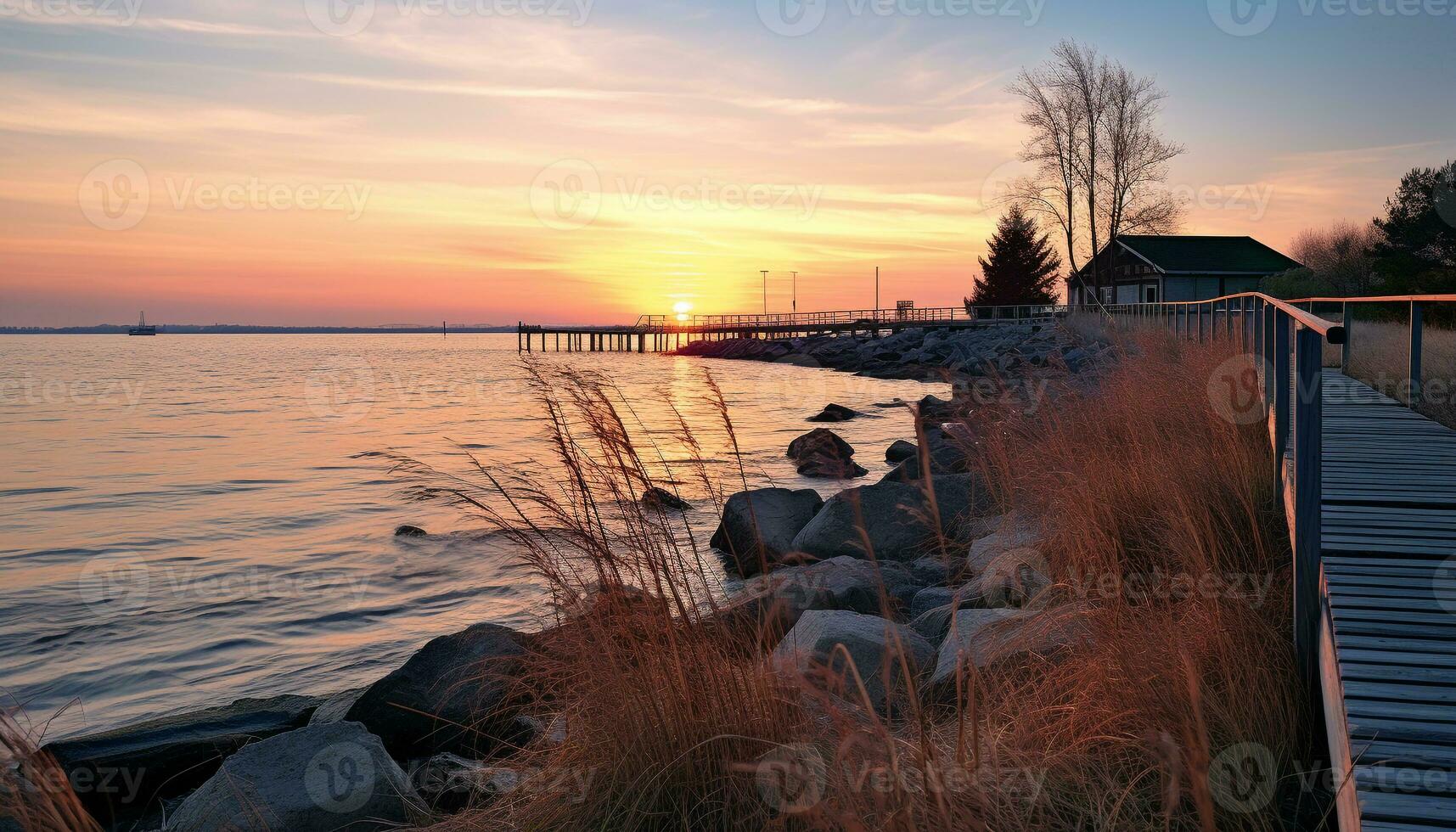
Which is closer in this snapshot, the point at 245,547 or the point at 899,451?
the point at 245,547

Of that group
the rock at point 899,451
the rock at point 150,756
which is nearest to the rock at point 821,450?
the rock at point 899,451

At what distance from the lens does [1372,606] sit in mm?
3070

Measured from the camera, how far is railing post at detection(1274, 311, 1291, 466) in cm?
439

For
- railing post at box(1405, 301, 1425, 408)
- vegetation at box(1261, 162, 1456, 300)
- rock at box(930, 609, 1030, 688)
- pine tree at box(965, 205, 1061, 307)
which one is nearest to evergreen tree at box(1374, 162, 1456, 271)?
vegetation at box(1261, 162, 1456, 300)

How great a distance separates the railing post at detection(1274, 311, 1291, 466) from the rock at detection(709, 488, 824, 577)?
4.13 metres

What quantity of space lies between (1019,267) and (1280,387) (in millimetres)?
58035

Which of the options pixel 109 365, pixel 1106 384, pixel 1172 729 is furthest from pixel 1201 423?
pixel 109 365

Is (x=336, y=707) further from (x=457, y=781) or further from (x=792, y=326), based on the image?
(x=792, y=326)

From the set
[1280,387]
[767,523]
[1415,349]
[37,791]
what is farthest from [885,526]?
[37,791]

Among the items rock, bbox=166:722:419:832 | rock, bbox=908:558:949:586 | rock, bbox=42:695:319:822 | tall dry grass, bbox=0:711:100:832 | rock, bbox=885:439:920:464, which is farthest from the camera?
rock, bbox=885:439:920:464

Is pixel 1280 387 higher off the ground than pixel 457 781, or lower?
higher

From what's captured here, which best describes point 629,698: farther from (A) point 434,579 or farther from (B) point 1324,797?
(A) point 434,579

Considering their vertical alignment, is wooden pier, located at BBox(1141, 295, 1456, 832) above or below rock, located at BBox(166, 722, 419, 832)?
above

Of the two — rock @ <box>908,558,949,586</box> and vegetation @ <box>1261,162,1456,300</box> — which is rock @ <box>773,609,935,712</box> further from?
vegetation @ <box>1261,162,1456,300</box>
